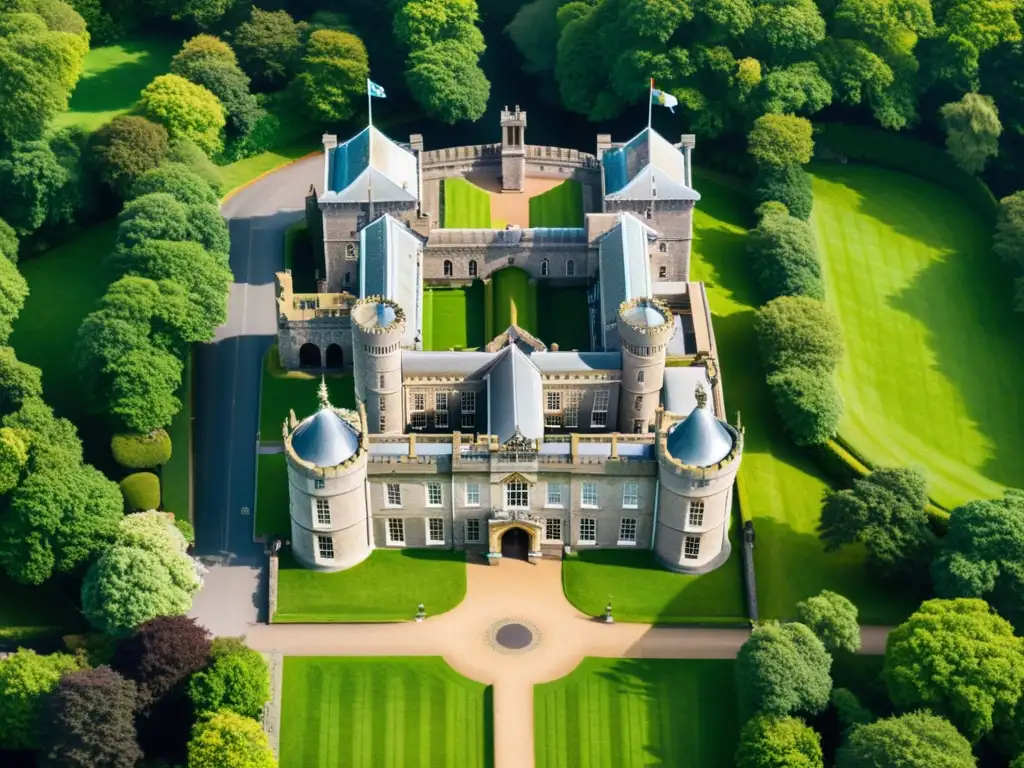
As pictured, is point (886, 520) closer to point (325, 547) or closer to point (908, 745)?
point (908, 745)

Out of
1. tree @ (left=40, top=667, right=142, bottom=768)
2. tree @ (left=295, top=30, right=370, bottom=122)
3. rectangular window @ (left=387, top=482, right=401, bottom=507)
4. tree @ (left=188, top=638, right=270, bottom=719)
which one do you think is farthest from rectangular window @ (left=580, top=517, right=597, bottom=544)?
tree @ (left=295, top=30, right=370, bottom=122)

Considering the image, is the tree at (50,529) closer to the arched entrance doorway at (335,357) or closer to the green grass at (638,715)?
the arched entrance doorway at (335,357)

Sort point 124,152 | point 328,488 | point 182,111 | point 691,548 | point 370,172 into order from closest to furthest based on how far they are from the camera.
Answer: point 328,488
point 691,548
point 370,172
point 124,152
point 182,111

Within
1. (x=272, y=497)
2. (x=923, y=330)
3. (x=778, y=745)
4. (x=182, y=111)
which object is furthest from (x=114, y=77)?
(x=778, y=745)

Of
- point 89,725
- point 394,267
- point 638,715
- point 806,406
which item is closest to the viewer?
point 89,725

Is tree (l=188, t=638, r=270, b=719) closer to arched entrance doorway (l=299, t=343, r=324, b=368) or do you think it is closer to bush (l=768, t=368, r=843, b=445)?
arched entrance doorway (l=299, t=343, r=324, b=368)

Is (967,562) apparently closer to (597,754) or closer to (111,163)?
(597,754)

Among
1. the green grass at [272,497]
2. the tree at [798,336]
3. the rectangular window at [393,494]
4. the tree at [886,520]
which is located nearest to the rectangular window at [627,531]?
the tree at [886,520]
